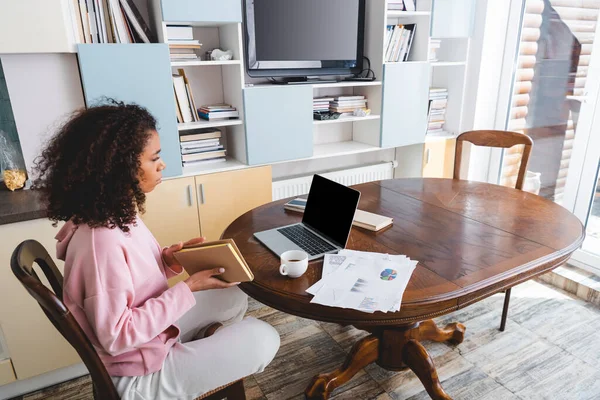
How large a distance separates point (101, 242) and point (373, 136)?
217cm

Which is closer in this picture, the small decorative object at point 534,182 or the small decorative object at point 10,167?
the small decorative object at point 10,167

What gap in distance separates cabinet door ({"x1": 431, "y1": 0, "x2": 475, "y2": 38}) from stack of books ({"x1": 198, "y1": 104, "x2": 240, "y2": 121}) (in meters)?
1.44

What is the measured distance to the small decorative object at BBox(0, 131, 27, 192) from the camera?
1.85m

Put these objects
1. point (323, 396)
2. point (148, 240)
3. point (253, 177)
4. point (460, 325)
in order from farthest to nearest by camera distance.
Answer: point (253, 177)
point (460, 325)
point (323, 396)
point (148, 240)

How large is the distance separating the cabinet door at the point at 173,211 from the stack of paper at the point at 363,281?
1.11 meters

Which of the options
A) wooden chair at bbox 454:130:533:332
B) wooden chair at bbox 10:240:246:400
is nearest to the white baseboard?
wooden chair at bbox 10:240:246:400

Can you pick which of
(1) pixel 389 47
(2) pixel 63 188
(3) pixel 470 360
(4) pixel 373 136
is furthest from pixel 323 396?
(1) pixel 389 47

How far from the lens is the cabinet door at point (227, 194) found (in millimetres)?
2252

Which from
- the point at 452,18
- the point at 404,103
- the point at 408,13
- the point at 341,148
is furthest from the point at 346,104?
the point at 452,18

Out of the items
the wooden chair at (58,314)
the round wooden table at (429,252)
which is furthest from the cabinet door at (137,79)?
the wooden chair at (58,314)

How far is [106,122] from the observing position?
1080 mm

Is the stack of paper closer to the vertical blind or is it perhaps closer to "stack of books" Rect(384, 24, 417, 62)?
"stack of books" Rect(384, 24, 417, 62)

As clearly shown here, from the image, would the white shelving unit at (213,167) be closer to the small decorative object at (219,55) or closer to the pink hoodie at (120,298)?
the small decorative object at (219,55)

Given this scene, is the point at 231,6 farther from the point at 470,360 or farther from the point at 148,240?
the point at 470,360
